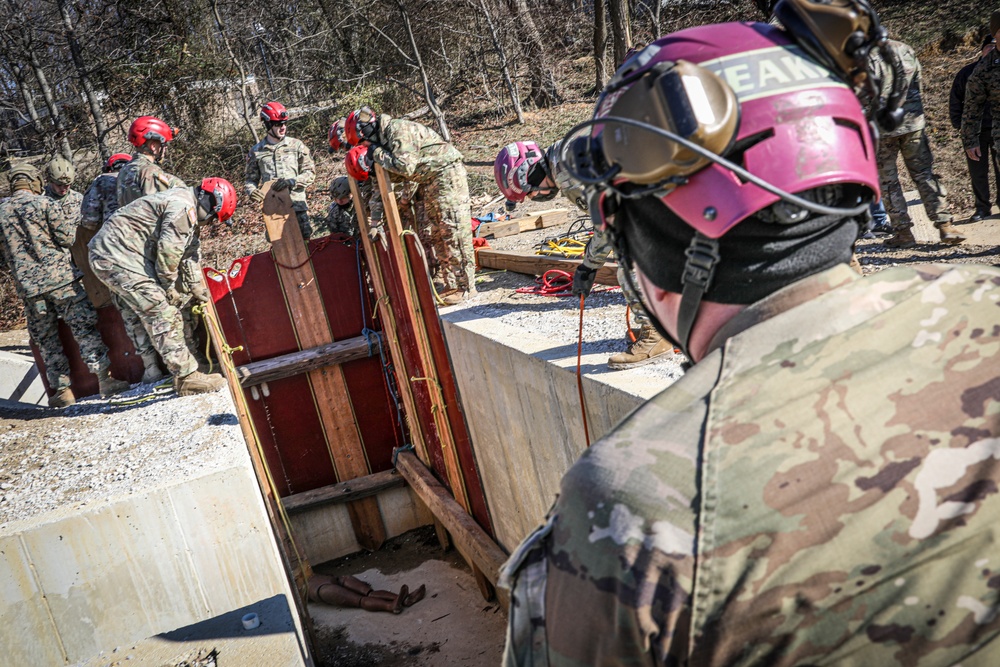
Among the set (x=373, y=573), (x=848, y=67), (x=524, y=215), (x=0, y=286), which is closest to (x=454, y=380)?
(x=373, y=573)

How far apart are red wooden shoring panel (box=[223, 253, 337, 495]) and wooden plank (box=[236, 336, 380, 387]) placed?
0.17 meters

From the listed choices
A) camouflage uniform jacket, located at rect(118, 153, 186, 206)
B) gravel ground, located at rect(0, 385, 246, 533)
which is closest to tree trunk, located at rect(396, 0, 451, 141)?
camouflage uniform jacket, located at rect(118, 153, 186, 206)

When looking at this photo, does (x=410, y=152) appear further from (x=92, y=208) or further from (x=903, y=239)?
(x=903, y=239)

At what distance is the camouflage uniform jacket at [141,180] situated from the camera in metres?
6.95

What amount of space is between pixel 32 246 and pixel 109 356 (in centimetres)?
126

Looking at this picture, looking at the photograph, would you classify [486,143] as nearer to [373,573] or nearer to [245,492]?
[373,573]

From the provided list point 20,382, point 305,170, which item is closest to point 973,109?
point 305,170

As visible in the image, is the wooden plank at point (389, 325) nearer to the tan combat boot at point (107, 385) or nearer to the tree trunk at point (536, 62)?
the tan combat boot at point (107, 385)

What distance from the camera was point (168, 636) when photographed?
4500 millimetres

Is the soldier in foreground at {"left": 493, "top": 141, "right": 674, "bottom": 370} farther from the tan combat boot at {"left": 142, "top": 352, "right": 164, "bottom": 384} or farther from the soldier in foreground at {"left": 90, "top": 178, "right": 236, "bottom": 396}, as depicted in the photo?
the tan combat boot at {"left": 142, "top": 352, "right": 164, "bottom": 384}

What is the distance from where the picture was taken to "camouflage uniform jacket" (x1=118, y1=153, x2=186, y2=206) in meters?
6.95

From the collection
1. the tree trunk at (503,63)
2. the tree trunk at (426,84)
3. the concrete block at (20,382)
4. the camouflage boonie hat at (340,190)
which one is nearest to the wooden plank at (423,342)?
the camouflage boonie hat at (340,190)

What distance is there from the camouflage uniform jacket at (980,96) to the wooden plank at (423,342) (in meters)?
4.77

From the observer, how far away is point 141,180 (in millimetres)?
6973
